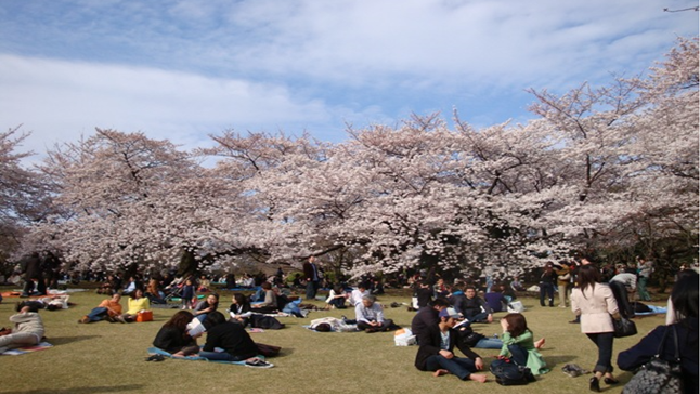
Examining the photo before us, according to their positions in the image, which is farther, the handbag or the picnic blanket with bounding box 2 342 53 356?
the picnic blanket with bounding box 2 342 53 356

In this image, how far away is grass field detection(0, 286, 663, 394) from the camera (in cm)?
604

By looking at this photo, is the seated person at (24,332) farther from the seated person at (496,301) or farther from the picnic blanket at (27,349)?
the seated person at (496,301)

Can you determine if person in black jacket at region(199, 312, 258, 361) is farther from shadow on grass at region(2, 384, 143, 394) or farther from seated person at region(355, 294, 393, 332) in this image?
seated person at region(355, 294, 393, 332)

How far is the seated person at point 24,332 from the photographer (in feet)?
25.9

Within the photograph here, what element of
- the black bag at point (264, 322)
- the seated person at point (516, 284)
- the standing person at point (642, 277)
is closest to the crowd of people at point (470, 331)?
the black bag at point (264, 322)

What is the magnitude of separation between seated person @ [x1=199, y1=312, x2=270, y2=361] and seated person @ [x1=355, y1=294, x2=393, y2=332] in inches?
127

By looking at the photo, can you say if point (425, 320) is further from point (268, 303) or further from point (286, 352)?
point (268, 303)

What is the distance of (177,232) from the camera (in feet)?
73.7

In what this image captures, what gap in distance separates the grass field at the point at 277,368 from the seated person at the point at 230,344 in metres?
0.24

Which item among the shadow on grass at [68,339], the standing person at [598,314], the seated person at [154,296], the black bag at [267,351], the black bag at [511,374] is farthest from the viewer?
the seated person at [154,296]

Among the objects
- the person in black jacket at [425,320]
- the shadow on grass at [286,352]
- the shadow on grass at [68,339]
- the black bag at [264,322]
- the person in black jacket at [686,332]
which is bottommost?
the shadow on grass at [68,339]

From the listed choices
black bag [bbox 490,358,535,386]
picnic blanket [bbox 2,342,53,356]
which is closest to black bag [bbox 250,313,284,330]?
picnic blanket [bbox 2,342,53,356]

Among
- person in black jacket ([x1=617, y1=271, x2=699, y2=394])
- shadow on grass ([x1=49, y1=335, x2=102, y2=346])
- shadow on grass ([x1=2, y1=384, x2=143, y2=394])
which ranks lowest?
shadow on grass ([x1=49, y1=335, x2=102, y2=346])

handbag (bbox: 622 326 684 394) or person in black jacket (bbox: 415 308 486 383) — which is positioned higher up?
handbag (bbox: 622 326 684 394)
